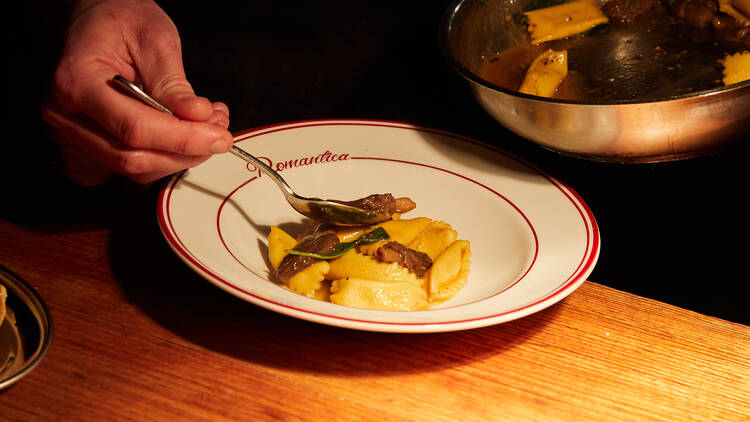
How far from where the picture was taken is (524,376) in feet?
4.35

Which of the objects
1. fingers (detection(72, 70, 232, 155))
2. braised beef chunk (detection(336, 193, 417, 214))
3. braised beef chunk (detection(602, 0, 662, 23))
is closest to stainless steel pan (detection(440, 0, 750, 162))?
braised beef chunk (detection(602, 0, 662, 23))

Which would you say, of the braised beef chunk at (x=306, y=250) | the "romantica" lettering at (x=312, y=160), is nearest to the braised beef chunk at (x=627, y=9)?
the "romantica" lettering at (x=312, y=160)

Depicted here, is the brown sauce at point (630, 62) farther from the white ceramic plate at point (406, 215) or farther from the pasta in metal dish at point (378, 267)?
the pasta in metal dish at point (378, 267)

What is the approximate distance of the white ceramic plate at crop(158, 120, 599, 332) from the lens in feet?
4.27

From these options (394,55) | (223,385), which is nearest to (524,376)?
(223,385)

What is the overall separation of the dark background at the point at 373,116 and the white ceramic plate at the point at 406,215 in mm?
245

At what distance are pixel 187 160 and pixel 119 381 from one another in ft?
1.72

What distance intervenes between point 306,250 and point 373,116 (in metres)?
1.18

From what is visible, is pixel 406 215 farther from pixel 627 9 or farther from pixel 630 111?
pixel 627 9

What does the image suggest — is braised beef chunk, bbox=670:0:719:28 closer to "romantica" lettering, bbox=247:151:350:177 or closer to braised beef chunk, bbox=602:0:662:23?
braised beef chunk, bbox=602:0:662:23

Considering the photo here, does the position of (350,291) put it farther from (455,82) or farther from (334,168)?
(455,82)

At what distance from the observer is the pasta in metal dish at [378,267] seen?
1.46 m

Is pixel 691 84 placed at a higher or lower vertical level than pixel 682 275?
higher

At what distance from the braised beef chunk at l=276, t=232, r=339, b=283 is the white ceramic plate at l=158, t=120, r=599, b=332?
6cm
